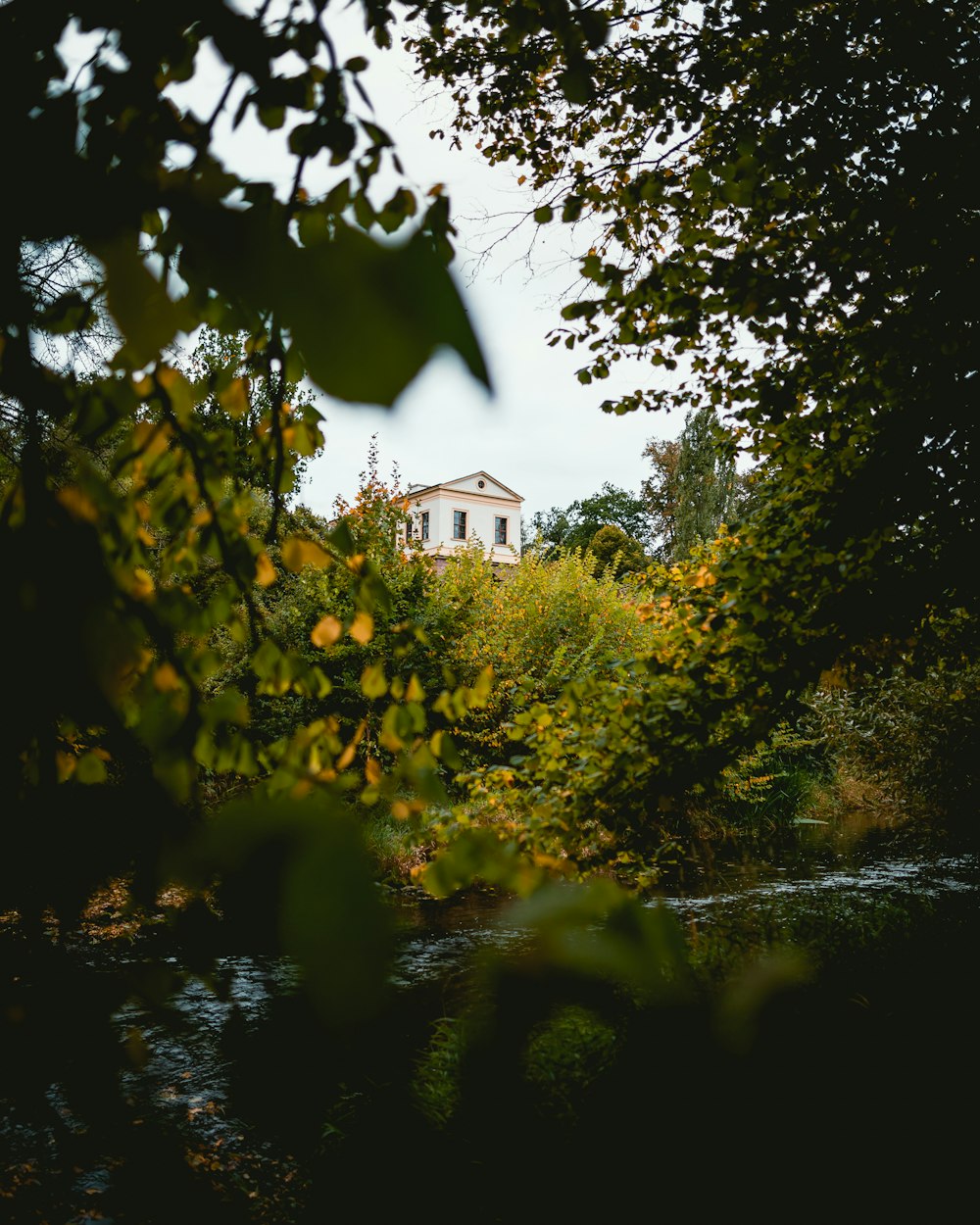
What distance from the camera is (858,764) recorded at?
1157cm

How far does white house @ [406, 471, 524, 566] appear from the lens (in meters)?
41.3

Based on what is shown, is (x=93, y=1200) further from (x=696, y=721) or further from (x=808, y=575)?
(x=808, y=575)

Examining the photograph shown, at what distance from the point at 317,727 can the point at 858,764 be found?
11.6 metres

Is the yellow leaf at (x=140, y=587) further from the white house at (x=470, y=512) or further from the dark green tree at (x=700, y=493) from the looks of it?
the white house at (x=470, y=512)

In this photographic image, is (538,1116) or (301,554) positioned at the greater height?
(301,554)

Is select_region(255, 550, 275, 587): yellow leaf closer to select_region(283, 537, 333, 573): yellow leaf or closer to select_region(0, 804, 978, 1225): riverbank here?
select_region(283, 537, 333, 573): yellow leaf

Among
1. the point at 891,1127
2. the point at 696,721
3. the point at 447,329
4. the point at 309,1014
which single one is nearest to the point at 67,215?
the point at 447,329

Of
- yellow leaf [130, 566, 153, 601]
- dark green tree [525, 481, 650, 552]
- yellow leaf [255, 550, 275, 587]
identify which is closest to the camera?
yellow leaf [130, 566, 153, 601]

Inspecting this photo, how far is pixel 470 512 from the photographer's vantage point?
42.3 meters

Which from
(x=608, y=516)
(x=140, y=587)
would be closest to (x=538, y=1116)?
(x=140, y=587)

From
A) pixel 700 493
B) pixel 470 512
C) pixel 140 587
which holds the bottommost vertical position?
pixel 140 587

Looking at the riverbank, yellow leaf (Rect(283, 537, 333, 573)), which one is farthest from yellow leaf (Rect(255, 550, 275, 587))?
the riverbank

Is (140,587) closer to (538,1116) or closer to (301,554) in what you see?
(301,554)

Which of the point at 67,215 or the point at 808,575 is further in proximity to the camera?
the point at 808,575
